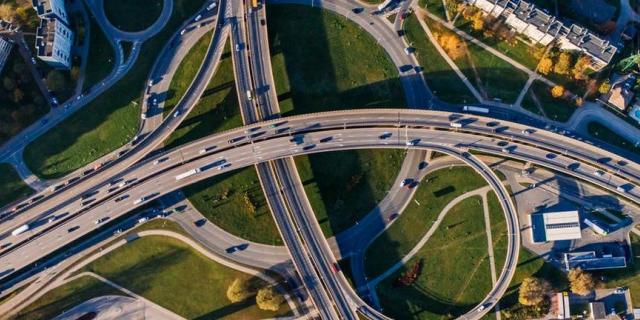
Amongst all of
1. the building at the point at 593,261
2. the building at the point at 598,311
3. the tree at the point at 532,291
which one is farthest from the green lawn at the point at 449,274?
the building at the point at 598,311

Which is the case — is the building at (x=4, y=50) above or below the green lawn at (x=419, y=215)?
above

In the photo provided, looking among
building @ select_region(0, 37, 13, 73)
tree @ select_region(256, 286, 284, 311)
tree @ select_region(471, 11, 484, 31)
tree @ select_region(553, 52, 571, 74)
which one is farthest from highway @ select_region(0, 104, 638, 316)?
building @ select_region(0, 37, 13, 73)

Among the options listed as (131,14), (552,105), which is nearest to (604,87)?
(552,105)

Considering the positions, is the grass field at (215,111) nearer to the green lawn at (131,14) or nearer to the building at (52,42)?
the green lawn at (131,14)

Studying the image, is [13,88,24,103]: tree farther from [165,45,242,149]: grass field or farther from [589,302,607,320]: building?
[589,302,607,320]: building

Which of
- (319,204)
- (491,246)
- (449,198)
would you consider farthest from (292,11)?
(491,246)
